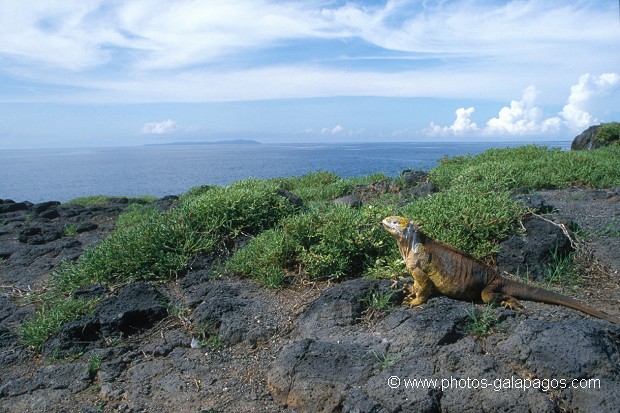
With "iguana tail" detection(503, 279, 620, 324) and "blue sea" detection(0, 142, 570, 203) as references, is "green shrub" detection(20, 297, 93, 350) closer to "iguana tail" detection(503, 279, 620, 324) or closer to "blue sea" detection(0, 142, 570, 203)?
"iguana tail" detection(503, 279, 620, 324)

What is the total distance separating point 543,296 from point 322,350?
72.5 inches

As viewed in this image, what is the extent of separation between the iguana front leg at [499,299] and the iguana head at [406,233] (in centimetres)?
65

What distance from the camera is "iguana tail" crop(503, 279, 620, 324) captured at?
4219mm

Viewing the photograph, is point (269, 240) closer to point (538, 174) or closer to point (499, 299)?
point (499, 299)

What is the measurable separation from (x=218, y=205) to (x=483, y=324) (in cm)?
400

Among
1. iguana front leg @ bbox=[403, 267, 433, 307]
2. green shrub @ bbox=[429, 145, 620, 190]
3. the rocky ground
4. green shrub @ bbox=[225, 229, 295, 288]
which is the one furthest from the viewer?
green shrub @ bbox=[429, 145, 620, 190]

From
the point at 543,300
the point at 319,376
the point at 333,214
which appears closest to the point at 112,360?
the point at 319,376

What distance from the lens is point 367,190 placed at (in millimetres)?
10859

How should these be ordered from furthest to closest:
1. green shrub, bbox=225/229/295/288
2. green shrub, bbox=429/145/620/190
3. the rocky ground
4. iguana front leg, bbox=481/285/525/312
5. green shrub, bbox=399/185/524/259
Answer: green shrub, bbox=429/145/620/190 < green shrub, bbox=225/229/295/288 < green shrub, bbox=399/185/524/259 < iguana front leg, bbox=481/285/525/312 < the rocky ground

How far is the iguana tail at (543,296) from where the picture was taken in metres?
4.22

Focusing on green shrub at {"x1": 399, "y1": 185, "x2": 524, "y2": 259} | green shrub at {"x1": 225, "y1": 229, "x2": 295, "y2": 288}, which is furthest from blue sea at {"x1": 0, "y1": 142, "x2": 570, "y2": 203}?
green shrub at {"x1": 225, "y1": 229, "x2": 295, "y2": 288}

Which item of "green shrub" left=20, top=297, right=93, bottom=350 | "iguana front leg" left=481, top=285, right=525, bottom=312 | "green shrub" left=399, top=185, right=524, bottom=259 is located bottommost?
"green shrub" left=20, top=297, right=93, bottom=350

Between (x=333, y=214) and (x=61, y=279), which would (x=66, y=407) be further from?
(x=333, y=214)

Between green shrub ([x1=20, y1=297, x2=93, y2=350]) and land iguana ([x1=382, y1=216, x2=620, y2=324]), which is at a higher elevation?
land iguana ([x1=382, y1=216, x2=620, y2=324])
